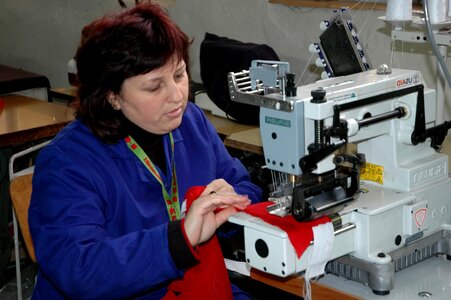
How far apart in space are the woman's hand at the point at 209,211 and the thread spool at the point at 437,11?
95 centimetres

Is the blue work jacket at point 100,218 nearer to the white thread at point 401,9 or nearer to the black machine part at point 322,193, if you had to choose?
the black machine part at point 322,193

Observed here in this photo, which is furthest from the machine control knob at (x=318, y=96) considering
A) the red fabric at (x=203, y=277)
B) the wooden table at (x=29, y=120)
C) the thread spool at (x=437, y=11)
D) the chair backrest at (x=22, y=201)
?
the wooden table at (x=29, y=120)

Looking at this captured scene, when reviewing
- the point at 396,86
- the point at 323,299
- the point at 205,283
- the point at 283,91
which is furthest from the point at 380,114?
the point at 205,283

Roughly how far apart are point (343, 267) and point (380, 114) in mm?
366

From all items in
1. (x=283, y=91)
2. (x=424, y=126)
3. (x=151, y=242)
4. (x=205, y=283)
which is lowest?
(x=205, y=283)

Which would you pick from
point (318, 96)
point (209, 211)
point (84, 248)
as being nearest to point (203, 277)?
point (209, 211)

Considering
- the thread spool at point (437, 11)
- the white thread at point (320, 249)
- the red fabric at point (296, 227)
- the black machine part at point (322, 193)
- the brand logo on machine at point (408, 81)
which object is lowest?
the white thread at point (320, 249)

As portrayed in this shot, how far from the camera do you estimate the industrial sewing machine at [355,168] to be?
5.31 feet

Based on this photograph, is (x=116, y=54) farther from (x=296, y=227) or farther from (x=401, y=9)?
(x=401, y=9)

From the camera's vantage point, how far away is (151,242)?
173 cm

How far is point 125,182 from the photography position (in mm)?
1903

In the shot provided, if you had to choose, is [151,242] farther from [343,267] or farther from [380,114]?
[380,114]

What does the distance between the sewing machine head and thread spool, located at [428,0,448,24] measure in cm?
59

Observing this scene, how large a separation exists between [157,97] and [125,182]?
9.3 inches
